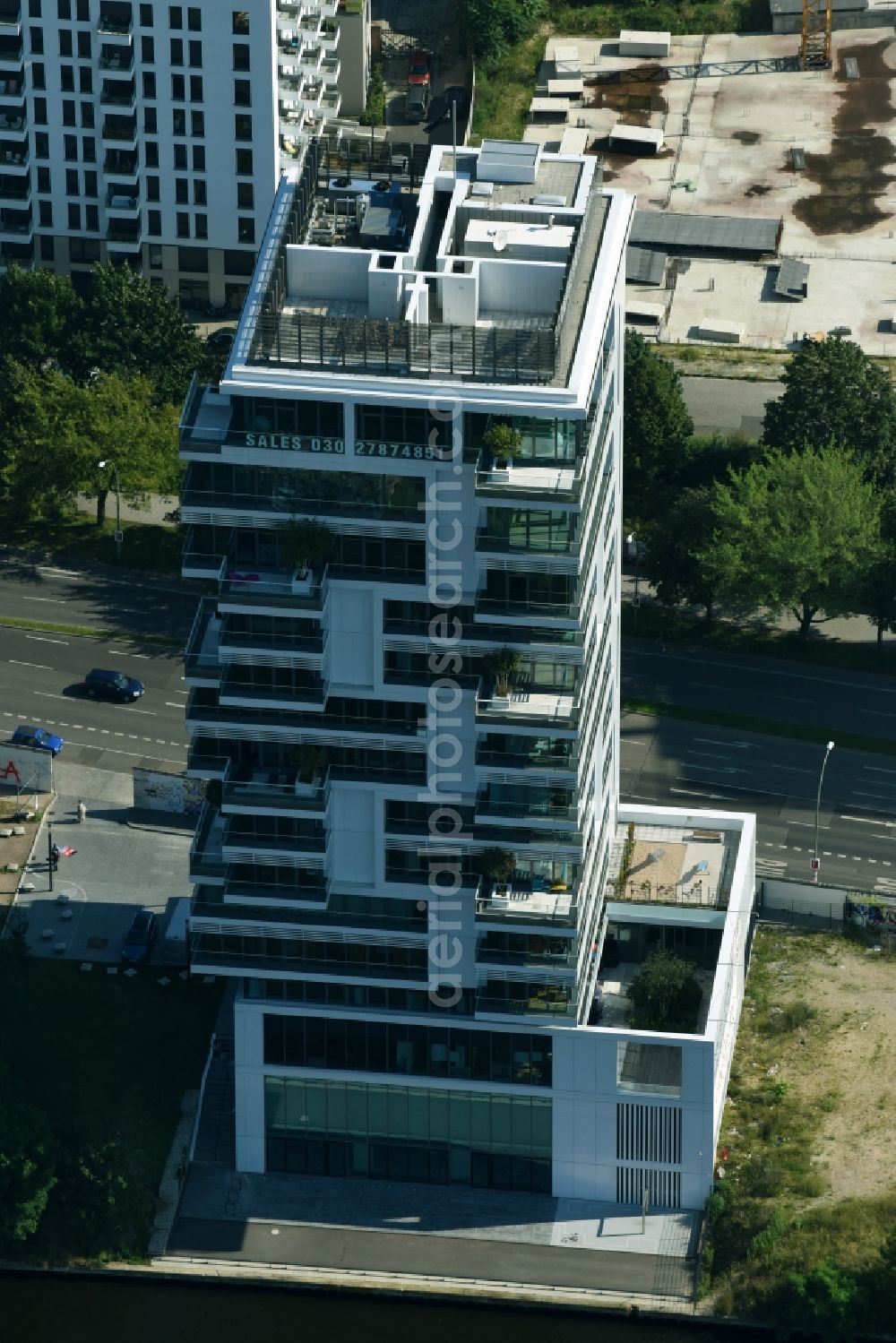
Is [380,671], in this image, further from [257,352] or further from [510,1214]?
[510,1214]

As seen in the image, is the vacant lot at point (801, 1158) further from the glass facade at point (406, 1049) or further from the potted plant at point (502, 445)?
the potted plant at point (502, 445)

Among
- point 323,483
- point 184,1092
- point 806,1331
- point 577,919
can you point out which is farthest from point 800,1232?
point 323,483

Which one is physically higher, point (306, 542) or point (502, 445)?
point (502, 445)

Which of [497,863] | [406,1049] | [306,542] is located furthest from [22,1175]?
[306,542]

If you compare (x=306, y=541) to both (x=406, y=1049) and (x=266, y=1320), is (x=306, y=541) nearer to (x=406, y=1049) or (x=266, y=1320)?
(x=406, y=1049)

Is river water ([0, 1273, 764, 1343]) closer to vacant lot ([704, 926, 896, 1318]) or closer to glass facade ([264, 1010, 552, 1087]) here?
vacant lot ([704, 926, 896, 1318])

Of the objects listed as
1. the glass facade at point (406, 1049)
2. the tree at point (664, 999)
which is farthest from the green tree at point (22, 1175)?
the tree at point (664, 999)
